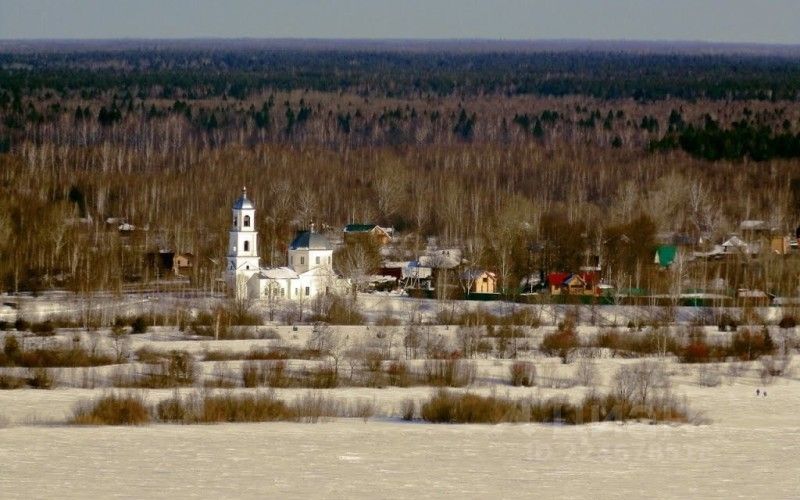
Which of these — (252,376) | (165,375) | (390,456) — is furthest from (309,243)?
(390,456)

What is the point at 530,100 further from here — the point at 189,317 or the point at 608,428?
the point at 608,428

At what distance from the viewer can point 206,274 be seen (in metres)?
33.2

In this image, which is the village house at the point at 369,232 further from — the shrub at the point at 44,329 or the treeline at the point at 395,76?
the treeline at the point at 395,76

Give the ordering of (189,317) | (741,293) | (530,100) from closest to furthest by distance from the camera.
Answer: (189,317), (741,293), (530,100)

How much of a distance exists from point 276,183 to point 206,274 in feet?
41.0

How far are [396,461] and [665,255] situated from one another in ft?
64.8

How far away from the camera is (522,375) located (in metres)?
21.9

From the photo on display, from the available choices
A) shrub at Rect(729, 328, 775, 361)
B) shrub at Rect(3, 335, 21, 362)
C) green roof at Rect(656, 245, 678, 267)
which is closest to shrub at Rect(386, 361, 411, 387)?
shrub at Rect(3, 335, 21, 362)

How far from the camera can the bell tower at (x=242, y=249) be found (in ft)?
101

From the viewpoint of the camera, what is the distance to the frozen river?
48.5 feet

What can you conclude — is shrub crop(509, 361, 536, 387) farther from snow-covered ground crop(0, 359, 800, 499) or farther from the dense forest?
the dense forest

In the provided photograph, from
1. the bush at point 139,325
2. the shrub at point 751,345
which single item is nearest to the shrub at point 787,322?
the shrub at point 751,345

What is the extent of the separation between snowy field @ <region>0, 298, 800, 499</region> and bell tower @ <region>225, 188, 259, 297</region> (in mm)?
10435

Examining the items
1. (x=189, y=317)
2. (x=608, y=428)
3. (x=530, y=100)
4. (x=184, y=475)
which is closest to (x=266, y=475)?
(x=184, y=475)
